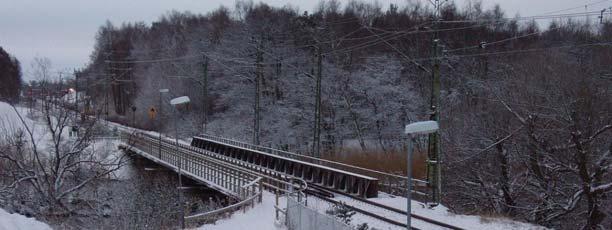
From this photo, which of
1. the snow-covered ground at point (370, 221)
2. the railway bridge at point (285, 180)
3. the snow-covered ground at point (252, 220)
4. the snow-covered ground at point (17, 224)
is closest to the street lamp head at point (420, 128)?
the snow-covered ground at point (370, 221)

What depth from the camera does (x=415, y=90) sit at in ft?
200

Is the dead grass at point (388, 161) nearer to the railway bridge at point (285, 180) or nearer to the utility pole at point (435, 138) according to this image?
the railway bridge at point (285, 180)

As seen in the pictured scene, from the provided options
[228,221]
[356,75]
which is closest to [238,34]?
[356,75]

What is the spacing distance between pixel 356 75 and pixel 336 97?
350 cm

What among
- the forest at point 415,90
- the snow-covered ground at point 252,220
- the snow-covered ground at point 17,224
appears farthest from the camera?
the forest at point 415,90

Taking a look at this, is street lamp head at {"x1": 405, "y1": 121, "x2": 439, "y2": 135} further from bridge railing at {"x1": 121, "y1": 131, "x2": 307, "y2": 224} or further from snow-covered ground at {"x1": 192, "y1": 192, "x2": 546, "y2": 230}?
bridge railing at {"x1": 121, "y1": 131, "x2": 307, "y2": 224}

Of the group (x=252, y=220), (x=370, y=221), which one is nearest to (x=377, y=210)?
(x=370, y=221)

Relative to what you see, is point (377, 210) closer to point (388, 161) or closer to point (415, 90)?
point (388, 161)

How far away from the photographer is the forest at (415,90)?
85.3 ft

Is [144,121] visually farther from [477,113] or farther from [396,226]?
[396,226]

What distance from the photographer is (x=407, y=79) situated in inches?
2466

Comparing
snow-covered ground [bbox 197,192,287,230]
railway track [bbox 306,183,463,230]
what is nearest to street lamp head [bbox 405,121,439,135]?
railway track [bbox 306,183,463,230]

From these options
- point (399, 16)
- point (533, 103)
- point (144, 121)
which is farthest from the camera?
point (144, 121)

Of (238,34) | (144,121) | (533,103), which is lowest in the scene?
(144,121)
